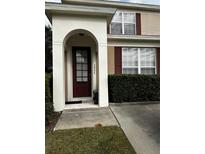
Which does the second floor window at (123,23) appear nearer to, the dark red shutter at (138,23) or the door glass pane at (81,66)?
the dark red shutter at (138,23)

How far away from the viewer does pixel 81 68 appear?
868 centimetres

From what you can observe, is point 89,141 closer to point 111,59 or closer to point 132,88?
point 132,88

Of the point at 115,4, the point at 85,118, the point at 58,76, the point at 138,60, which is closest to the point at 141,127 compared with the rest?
the point at 85,118

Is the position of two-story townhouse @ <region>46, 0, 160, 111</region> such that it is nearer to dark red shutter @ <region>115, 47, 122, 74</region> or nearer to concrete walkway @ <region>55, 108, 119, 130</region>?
dark red shutter @ <region>115, 47, 122, 74</region>

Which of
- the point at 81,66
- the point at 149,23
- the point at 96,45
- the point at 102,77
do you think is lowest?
the point at 102,77

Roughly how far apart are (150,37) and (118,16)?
2.81m

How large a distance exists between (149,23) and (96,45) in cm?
533

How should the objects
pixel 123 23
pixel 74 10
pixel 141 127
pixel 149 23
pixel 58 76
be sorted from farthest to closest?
pixel 149 23 < pixel 123 23 < pixel 58 76 < pixel 74 10 < pixel 141 127

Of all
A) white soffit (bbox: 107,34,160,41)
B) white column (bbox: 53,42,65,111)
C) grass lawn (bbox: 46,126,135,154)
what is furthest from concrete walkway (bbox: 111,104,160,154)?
white soffit (bbox: 107,34,160,41)

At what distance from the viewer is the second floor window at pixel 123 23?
9.99m
